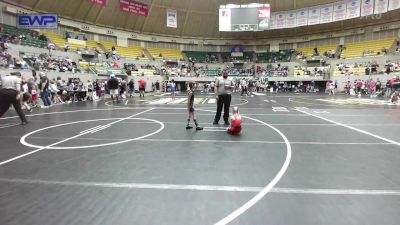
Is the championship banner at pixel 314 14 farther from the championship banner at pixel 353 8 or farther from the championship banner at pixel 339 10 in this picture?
the championship banner at pixel 353 8

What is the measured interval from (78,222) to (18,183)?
1.89 m

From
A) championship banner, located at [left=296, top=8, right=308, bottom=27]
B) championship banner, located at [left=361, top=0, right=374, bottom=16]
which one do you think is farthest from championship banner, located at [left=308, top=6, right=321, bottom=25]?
championship banner, located at [left=361, top=0, right=374, bottom=16]

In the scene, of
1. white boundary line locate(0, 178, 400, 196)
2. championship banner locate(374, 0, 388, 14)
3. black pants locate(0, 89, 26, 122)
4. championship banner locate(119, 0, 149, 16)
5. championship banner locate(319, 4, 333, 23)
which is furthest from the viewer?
championship banner locate(319, 4, 333, 23)

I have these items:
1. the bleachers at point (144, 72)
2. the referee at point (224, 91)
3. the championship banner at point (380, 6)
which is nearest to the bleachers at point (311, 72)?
the championship banner at point (380, 6)

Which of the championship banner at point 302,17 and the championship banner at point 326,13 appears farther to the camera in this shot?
the championship banner at point 302,17

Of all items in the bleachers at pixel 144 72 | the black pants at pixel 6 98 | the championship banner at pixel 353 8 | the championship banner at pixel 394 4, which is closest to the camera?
the black pants at pixel 6 98

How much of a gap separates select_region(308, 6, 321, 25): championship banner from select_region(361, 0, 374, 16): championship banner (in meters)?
6.79

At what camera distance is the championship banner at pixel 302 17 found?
4891 cm

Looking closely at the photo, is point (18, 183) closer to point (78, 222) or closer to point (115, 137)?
point (78, 222)

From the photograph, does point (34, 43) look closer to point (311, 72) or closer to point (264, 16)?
point (264, 16)

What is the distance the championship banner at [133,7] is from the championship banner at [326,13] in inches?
1009

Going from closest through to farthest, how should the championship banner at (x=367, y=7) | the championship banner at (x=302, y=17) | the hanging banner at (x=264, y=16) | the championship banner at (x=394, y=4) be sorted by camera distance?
the championship banner at (x=394, y=4) → the championship banner at (x=367, y=7) → the hanging banner at (x=264, y=16) → the championship banner at (x=302, y=17)

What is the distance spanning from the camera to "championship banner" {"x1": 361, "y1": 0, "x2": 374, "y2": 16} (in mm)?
40556

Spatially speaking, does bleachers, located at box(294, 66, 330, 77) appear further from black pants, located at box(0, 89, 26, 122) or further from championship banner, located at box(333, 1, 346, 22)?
black pants, located at box(0, 89, 26, 122)
